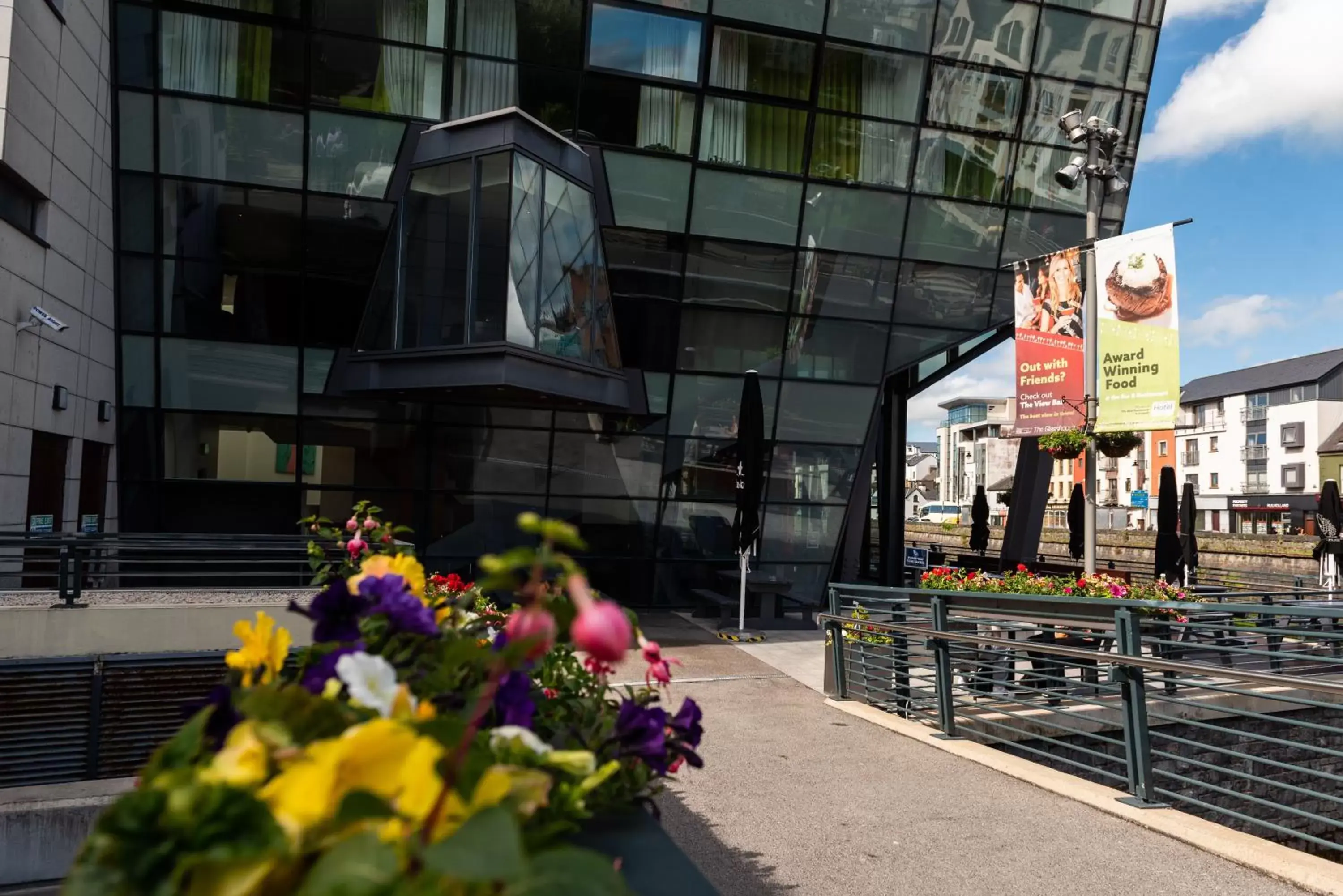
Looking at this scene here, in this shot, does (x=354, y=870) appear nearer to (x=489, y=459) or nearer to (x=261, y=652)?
(x=261, y=652)

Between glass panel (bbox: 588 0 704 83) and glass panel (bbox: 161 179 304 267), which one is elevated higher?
glass panel (bbox: 588 0 704 83)

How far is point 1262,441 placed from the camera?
78750 mm

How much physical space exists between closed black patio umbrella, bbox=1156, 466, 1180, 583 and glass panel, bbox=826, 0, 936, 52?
9794mm

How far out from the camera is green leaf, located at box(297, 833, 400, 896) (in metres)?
0.82

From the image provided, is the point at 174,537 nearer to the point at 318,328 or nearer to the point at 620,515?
the point at 318,328

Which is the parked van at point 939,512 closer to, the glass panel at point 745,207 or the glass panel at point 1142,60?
the glass panel at point 1142,60

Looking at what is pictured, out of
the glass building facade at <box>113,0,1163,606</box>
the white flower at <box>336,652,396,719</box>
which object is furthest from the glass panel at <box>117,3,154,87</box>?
the white flower at <box>336,652,396,719</box>

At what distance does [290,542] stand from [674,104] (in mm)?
10435

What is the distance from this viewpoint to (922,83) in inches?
709

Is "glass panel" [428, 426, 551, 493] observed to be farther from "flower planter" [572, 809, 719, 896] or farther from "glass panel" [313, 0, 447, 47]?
"flower planter" [572, 809, 719, 896]

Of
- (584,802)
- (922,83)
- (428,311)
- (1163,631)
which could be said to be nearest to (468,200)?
(428,311)

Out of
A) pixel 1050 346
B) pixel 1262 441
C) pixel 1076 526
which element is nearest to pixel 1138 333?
pixel 1050 346

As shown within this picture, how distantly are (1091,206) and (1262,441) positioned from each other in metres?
80.2

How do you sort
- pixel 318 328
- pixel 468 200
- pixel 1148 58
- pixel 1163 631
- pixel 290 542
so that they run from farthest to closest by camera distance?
1. pixel 1148 58
2. pixel 318 328
3. pixel 468 200
4. pixel 290 542
5. pixel 1163 631
